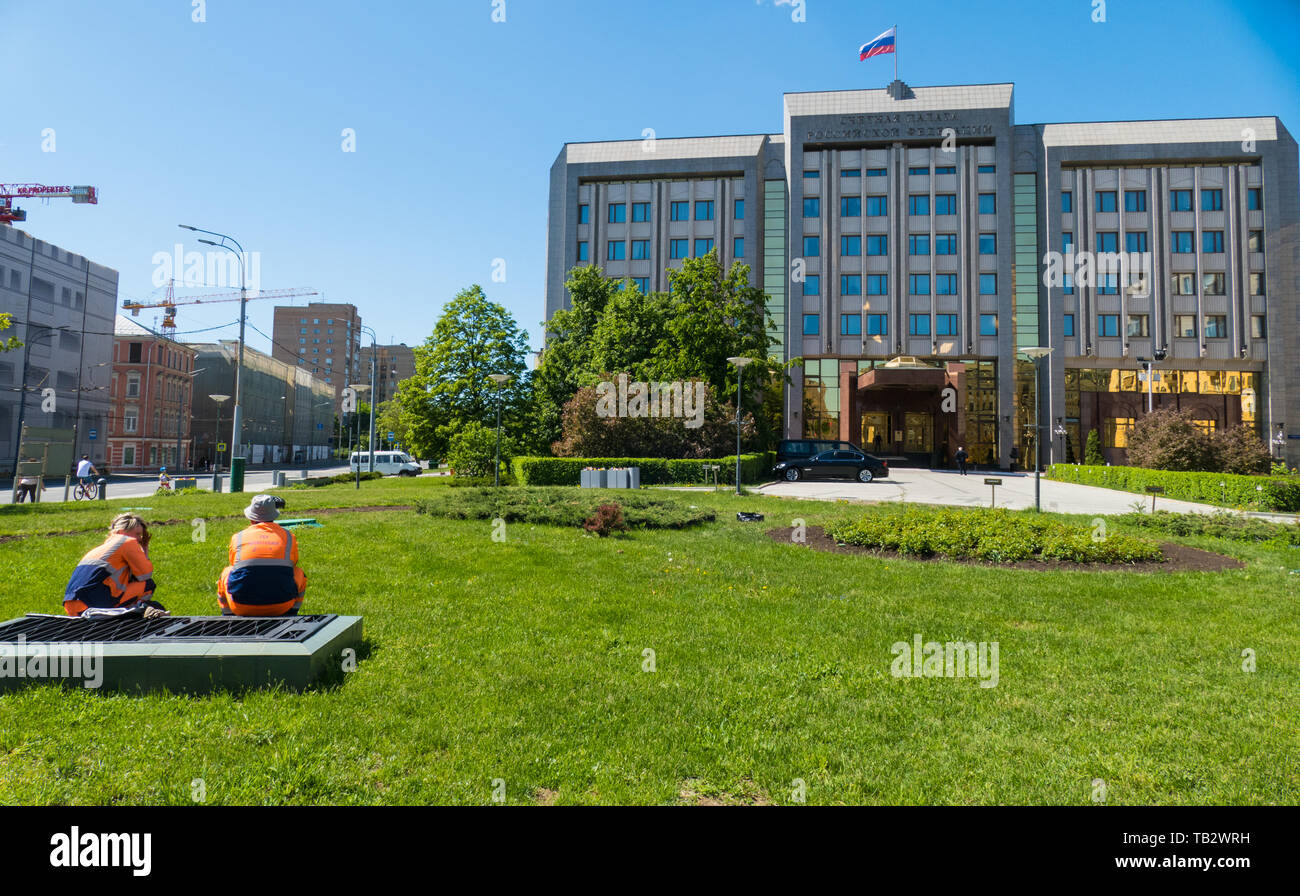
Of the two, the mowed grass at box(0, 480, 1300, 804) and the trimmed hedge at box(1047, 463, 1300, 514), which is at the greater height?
the trimmed hedge at box(1047, 463, 1300, 514)

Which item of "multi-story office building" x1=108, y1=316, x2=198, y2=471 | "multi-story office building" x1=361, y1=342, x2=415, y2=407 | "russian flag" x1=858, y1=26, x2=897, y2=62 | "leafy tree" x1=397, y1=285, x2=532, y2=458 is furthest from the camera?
"multi-story office building" x1=361, y1=342, x2=415, y2=407

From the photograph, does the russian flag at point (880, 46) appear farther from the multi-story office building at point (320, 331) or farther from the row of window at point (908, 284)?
the multi-story office building at point (320, 331)

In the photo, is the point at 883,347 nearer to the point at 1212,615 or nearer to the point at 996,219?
the point at 996,219

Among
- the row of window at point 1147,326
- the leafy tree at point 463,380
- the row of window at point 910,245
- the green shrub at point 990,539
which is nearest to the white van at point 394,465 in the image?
the leafy tree at point 463,380

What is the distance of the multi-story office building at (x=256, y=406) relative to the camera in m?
73.2

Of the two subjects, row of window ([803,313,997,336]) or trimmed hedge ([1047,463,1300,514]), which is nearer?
trimmed hedge ([1047,463,1300,514])

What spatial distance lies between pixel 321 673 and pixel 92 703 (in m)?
1.39

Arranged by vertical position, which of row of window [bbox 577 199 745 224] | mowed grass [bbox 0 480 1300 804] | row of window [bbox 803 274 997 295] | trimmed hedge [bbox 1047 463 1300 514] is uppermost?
row of window [bbox 577 199 745 224]

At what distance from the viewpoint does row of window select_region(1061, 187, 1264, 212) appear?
47.2 metres

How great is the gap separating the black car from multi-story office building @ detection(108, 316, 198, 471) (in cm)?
5962

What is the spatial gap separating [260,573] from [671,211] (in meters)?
51.7

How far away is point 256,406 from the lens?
78688 mm

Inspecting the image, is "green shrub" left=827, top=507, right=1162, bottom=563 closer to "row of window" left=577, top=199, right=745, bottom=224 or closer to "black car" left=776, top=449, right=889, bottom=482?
"black car" left=776, top=449, right=889, bottom=482

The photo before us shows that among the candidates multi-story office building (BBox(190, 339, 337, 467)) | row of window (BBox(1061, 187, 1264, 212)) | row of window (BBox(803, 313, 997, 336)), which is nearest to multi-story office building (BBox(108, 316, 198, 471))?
multi-story office building (BBox(190, 339, 337, 467))
